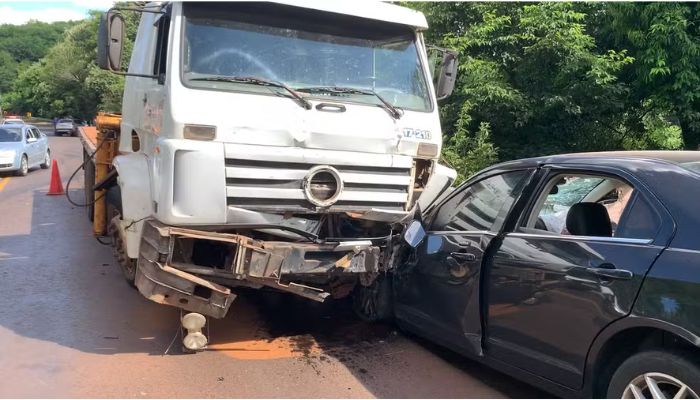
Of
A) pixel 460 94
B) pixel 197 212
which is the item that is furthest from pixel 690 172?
pixel 460 94

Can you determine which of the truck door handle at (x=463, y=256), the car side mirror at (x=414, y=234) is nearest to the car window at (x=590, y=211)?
the truck door handle at (x=463, y=256)

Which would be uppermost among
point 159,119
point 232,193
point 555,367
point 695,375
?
point 159,119

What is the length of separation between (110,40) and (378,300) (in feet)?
10.0

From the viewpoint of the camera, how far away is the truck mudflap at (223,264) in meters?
4.22

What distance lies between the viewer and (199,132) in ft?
13.6

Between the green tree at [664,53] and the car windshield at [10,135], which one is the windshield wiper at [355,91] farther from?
the car windshield at [10,135]

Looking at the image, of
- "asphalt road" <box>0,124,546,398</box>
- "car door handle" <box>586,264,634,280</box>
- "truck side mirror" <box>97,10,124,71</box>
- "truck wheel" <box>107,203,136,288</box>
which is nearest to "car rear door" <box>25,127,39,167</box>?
"asphalt road" <box>0,124,546,398</box>

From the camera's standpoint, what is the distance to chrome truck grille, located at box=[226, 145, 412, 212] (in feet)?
14.0

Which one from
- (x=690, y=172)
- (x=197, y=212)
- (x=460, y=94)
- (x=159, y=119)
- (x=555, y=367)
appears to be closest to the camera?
(x=690, y=172)

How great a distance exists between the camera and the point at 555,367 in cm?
339

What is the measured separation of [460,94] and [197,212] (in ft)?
25.6

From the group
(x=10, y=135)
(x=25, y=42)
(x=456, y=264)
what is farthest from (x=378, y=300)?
(x=25, y=42)

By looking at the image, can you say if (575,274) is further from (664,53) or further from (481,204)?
(664,53)

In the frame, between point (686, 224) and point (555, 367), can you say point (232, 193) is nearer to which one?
point (555, 367)
